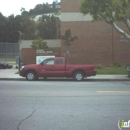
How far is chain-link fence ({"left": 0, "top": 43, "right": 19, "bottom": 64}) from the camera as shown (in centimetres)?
3862

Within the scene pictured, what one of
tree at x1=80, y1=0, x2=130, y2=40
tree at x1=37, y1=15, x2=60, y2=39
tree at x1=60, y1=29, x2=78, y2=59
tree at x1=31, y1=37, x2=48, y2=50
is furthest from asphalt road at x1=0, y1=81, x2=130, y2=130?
tree at x1=37, y1=15, x2=60, y2=39

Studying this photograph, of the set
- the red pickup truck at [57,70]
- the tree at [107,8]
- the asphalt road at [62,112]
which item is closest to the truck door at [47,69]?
the red pickup truck at [57,70]

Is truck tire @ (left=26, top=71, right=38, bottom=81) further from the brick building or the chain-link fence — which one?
the chain-link fence

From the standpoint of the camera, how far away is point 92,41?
3647 centimetres

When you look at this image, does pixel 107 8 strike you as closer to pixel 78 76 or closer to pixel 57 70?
pixel 78 76

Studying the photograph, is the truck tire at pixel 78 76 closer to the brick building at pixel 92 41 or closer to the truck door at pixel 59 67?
the truck door at pixel 59 67

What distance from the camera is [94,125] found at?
6348mm

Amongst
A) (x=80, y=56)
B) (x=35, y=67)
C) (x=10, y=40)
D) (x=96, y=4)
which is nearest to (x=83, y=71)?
(x=35, y=67)

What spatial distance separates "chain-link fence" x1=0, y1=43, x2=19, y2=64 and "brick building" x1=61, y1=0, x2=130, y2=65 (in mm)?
8069

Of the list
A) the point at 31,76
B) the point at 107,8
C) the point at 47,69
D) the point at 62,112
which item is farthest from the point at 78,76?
the point at 62,112

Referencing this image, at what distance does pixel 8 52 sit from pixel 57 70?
69.5 ft

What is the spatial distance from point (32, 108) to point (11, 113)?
84 centimetres

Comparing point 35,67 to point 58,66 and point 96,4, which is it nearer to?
point 58,66

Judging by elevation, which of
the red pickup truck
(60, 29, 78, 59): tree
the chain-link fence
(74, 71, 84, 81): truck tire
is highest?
(60, 29, 78, 59): tree
